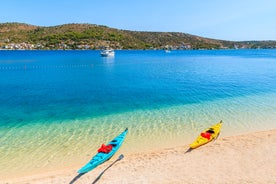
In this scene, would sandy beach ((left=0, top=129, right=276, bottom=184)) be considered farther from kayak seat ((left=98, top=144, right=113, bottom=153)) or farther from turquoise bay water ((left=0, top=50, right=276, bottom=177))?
turquoise bay water ((left=0, top=50, right=276, bottom=177))

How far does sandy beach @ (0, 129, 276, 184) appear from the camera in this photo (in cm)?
1110

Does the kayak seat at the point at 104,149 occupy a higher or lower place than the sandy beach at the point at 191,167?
higher

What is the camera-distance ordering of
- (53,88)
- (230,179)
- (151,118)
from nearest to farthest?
1. (230,179)
2. (151,118)
3. (53,88)

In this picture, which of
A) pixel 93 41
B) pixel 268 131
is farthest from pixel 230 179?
pixel 93 41

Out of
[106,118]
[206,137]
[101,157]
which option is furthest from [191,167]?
[106,118]

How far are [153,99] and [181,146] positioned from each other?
13.1 meters

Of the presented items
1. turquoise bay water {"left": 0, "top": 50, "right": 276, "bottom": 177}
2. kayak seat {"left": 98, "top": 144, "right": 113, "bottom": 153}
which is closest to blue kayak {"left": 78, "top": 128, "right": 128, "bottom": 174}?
kayak seat {"left": 98, "top": 144, "right": 113, "bottom": 153}

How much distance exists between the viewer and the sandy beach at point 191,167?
1110cm

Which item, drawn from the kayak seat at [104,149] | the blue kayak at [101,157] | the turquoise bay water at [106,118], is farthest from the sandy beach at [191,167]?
the turquoise bay water at [106,118]

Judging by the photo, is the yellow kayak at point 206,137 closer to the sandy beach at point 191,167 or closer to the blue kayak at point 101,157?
the sandy beach at point 191,167

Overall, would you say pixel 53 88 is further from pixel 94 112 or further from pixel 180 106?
pixel 180 106

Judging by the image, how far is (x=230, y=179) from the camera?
36.0 feet

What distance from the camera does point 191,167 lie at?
480 inches

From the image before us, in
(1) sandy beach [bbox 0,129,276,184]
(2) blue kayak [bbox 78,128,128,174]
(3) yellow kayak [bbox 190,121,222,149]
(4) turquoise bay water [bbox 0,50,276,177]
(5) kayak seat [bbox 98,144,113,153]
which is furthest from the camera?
(3) yellow kayak [bbox 190,121,222,149]
